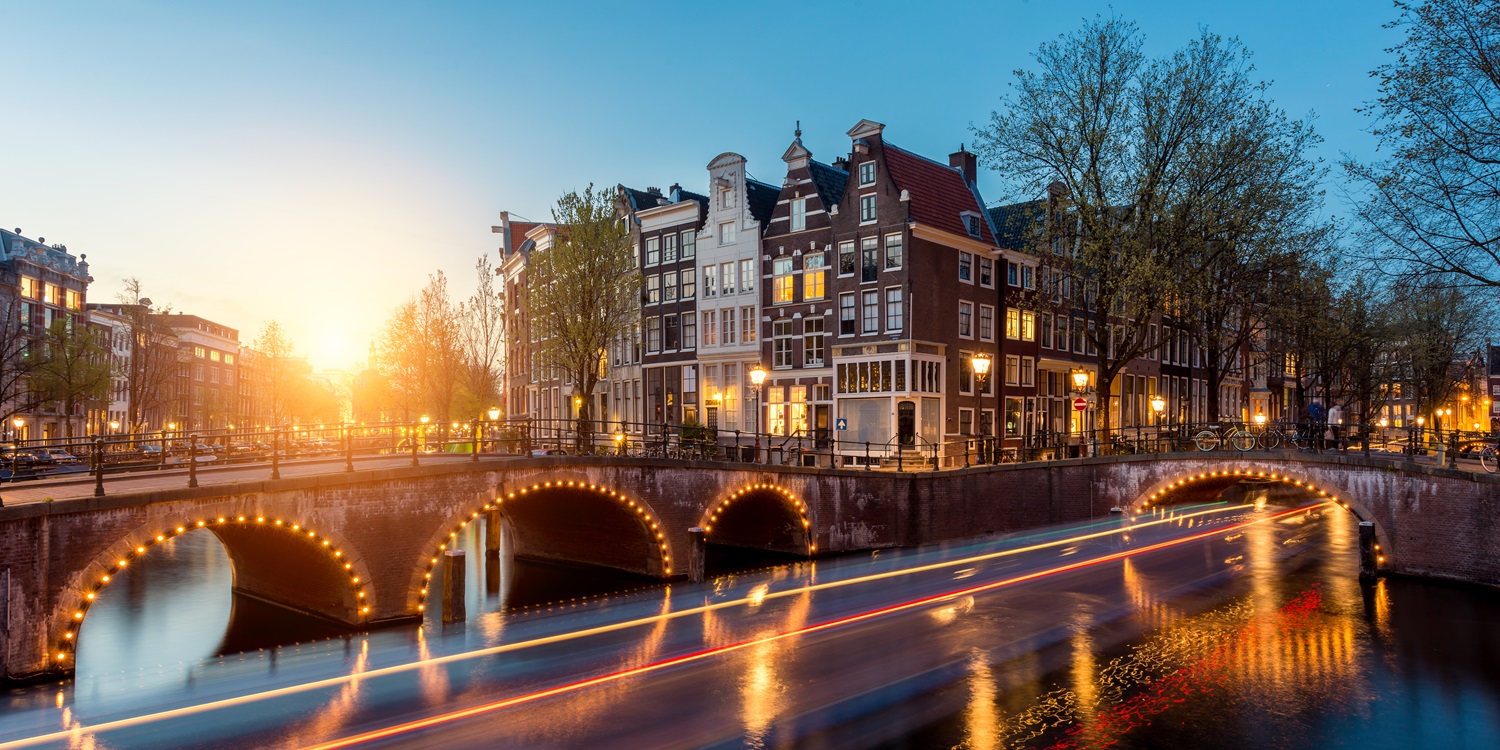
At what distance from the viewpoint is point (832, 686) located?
15469mm

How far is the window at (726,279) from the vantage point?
4909cm

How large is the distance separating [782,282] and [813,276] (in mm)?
1927

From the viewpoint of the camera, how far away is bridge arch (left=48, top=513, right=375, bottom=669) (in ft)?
54.6

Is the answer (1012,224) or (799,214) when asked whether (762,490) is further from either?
(1012,224)

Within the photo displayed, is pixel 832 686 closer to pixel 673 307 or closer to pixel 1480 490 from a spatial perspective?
pixel 1480 490

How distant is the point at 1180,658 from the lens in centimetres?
1781

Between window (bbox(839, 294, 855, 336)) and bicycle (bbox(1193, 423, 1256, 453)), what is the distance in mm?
16329

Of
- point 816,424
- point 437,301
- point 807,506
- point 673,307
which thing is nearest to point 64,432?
point 437,301

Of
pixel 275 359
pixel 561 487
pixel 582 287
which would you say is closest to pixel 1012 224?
pixel 582 287

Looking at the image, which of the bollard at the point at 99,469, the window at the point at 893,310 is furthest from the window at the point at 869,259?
the bollard at the point at 99,469

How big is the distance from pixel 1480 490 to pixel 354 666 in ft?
91.1

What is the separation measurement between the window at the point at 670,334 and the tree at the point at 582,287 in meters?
11.3

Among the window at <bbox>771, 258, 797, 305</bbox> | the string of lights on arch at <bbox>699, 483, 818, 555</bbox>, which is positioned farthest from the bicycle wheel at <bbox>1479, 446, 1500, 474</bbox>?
the window at <bbox>771, 258, 797, 305</bbox>

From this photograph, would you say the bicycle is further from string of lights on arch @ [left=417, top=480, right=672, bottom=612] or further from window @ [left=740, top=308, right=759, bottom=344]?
window @ [left=740, top=308, right=759, bottom=344]
